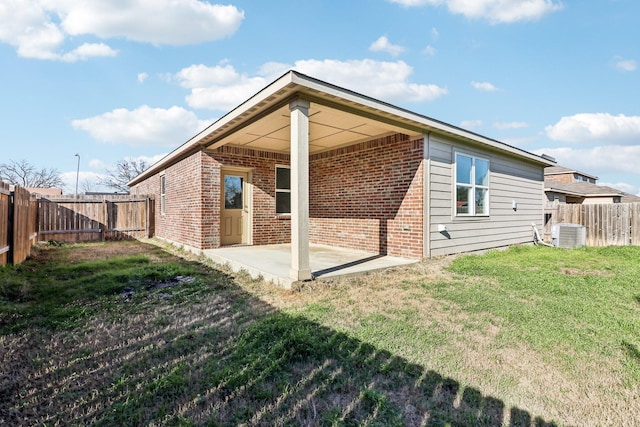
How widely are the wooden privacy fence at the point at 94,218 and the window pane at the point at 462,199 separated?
10.8 meters

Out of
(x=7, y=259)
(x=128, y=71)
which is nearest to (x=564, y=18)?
(x=128, y=71)

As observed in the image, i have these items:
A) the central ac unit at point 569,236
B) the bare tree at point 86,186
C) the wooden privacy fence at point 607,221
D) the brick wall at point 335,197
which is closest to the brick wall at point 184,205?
the brick wall at point 335,197

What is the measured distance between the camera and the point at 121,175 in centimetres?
3375

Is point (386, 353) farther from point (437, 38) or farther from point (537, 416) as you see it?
point (437, 38)

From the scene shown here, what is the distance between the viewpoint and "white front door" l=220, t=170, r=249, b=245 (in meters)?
8.47

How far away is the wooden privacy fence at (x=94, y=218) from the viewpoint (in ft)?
35.1

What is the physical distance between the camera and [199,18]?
7.70 m

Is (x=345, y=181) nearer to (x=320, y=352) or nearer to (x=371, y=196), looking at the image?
(x=371, y=196)

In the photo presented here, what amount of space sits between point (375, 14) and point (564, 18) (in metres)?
4.68

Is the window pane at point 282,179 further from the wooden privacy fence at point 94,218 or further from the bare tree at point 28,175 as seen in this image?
the bare tree at point 28,175

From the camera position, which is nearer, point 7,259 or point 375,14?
point 7,259

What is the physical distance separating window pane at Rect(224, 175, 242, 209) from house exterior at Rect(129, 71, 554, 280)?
3 centimetres

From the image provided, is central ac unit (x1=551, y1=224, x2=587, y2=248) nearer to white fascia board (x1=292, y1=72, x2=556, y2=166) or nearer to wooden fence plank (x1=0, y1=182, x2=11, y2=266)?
white fascia board (x1=292, y1=72, x2=556, y2=166)

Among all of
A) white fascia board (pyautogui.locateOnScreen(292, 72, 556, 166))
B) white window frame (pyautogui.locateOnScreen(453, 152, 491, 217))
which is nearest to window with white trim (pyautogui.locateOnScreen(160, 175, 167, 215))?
white fascia board (pyautogui.locateOnScreen(292, 72, 556, 166))
